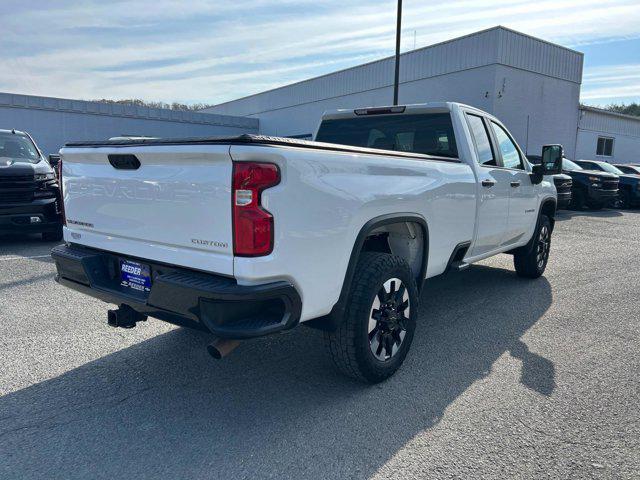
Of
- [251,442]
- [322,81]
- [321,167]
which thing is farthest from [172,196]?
[322,81]

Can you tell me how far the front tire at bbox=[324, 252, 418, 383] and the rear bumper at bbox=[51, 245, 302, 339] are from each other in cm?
54

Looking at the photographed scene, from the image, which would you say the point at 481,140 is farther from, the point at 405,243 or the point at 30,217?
the point at 30,217

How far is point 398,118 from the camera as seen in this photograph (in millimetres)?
4871

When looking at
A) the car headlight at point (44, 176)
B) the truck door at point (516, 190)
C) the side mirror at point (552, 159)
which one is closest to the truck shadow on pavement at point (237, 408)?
the truck door at point (516, 190)

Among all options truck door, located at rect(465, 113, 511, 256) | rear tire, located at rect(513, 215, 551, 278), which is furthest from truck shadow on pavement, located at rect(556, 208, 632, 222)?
truck door, located at rect(465, 113, 511, 256)

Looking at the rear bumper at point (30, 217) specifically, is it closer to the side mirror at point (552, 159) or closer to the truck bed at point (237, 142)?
the truck bed at point (237, 142)

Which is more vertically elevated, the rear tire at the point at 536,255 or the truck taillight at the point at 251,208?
the truck taillight at the point at 251,208

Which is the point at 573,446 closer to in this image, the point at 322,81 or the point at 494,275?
the point at 494,275

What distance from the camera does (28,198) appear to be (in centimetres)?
795

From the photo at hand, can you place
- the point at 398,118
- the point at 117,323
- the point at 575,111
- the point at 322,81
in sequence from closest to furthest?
the point at 117,323 < the point at 398,118 < the point at 575,111 < the point at 322,81

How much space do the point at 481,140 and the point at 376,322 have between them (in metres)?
2.50

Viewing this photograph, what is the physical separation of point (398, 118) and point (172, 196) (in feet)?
9.21

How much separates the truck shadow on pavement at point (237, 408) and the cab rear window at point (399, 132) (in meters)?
1.71

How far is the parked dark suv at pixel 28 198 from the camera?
772 cm
